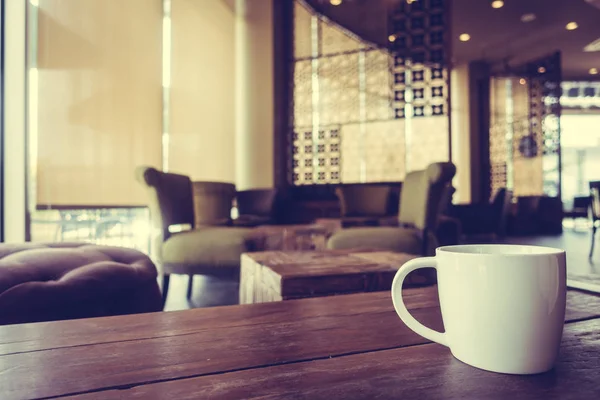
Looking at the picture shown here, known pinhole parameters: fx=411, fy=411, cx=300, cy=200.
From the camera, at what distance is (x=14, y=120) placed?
10.4 ft

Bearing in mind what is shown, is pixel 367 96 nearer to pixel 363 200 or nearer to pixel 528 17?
pixel 363 200

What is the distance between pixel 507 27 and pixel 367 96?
3.41 m

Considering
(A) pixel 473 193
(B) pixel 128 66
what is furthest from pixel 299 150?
(A) pixel 473 193

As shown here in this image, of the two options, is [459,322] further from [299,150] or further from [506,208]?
[506,208]

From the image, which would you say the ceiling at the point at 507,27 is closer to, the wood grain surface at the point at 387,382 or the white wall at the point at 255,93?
the white wall at the point at 255,93

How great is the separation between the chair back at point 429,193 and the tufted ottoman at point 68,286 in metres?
1.95

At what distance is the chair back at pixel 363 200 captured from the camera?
483 centimetres

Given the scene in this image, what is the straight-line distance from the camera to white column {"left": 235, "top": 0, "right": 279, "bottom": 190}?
5.75 meters

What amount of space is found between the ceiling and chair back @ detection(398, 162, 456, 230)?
325cm

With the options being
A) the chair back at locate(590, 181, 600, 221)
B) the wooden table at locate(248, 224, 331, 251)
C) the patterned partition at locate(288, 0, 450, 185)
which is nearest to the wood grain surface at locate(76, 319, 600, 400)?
the wooden table at locate(248, 224, 331, 251)

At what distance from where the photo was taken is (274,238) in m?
2.79

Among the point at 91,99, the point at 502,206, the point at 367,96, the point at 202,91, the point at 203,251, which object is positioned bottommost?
the point at 203,251

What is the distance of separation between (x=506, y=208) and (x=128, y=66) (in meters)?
5.66

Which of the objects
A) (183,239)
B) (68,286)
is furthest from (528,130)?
(68,286)
